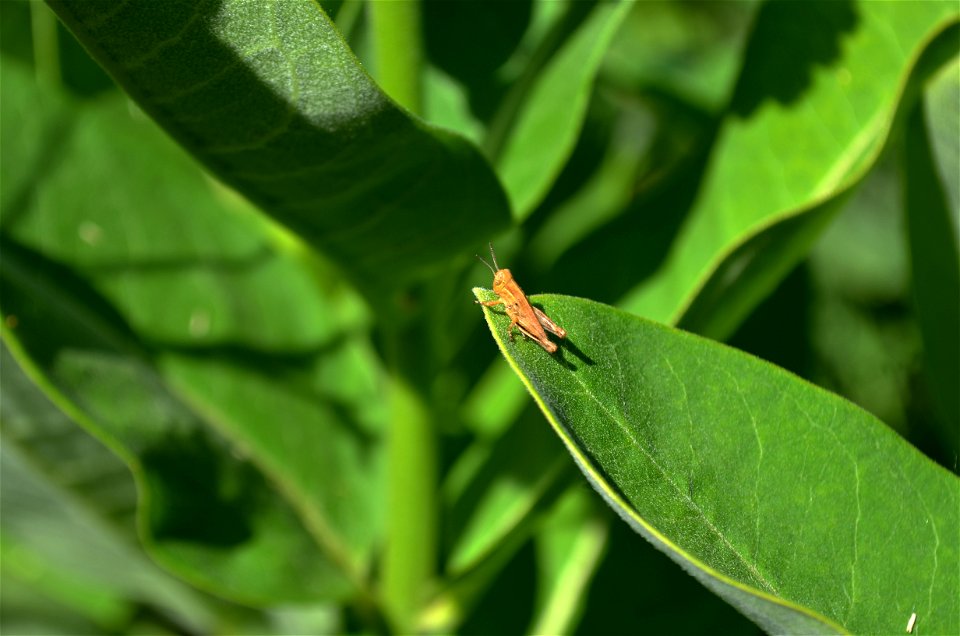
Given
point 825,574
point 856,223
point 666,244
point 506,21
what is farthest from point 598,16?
point 856,223

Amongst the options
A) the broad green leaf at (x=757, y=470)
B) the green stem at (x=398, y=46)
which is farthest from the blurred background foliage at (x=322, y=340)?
the broad green leaf at (x=757, y=470)

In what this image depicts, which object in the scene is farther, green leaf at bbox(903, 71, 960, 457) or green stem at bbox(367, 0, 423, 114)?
green leaf at bbox(903, 71, 960, 457)

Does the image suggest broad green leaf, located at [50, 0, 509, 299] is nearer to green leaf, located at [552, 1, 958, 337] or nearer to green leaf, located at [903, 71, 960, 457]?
green leaf, located at [552, 1, 958, 337]

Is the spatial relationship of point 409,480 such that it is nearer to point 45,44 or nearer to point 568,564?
point 568,564

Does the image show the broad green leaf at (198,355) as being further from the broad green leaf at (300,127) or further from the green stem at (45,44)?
the broad green leaf at (300,127)

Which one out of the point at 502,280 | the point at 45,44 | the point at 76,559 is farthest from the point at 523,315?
the point at 76,559

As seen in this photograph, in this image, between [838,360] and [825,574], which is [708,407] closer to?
[825,574]

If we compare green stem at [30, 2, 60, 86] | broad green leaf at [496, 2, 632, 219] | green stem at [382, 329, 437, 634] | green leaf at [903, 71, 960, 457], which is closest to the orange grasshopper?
broad green leaf at [496, 2, 632, 219]
